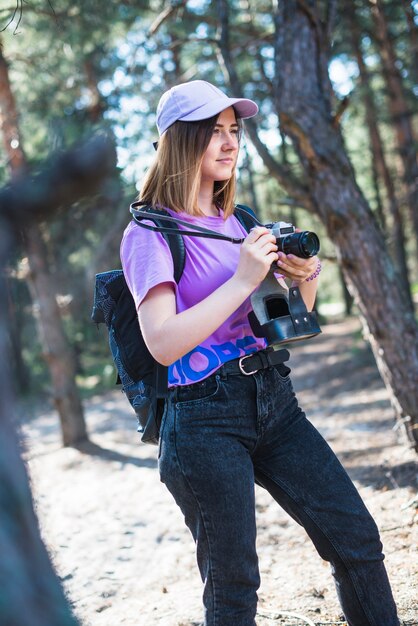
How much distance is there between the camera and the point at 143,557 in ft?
15.4

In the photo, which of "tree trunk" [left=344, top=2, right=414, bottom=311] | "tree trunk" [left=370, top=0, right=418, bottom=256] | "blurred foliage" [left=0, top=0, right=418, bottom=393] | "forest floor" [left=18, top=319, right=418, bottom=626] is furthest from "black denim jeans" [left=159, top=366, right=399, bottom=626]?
"tree trunk" [left=370, top=0, right=418, bottom=256]

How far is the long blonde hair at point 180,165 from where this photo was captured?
224 cm

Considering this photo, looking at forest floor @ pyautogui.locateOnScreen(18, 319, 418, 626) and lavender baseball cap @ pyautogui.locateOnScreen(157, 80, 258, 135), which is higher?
lavender baseball cap @ pyautogui.locateOnScreen(157, 80, 258, 135)

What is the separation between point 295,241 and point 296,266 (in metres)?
0.10

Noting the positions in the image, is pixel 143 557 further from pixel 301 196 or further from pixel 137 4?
pixel 137 4

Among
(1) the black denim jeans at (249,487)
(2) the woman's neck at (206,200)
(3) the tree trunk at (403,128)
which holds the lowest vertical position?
(1) the black denim jeans at (249,487)

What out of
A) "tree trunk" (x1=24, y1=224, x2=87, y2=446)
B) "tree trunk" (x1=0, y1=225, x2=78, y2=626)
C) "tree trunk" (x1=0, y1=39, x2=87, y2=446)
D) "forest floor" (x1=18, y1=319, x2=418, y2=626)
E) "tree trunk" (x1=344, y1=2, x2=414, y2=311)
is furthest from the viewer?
"tree trunk" (x1=344, y1=2, x2=414, y2=311)

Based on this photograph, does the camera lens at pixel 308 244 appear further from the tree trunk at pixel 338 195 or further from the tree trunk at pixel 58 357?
the tree trunk at pixel 58 357

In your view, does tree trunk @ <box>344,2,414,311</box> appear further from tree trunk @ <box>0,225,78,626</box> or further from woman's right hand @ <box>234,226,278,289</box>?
tree trunk @ <box>0,225,78,626</box>

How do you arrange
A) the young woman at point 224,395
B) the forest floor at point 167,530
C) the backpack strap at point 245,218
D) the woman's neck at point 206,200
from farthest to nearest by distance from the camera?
1. the forest floor at point 167,530
2. the backpack strap at point 245,218
3. the woman's neck at point 206,200
4. the young woman at point 224,395

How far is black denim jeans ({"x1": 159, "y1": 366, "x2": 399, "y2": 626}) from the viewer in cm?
203

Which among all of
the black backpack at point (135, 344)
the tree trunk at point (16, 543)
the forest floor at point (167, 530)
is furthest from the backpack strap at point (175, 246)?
the tree trunk at point (16, 543)

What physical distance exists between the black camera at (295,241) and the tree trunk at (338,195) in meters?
2.80

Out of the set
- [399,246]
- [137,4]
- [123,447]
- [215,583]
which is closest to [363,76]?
[399,246]
